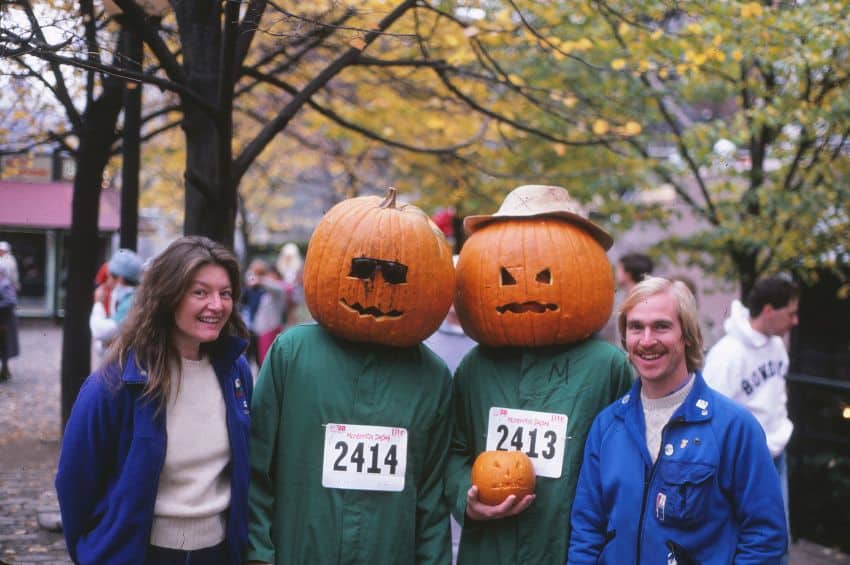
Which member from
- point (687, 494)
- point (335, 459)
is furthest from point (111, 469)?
point (687, 494)

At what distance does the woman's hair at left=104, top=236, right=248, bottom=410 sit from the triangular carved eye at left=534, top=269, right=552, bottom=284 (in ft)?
3.96

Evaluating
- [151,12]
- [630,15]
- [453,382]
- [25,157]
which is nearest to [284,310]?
[25,157]

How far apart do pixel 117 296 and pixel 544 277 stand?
515cm

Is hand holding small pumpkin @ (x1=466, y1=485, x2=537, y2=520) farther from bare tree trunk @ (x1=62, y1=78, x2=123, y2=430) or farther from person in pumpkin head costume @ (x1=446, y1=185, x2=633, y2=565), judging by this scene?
bare tree trunk @ (x1=62, y1=78, x2=123, y2=430)

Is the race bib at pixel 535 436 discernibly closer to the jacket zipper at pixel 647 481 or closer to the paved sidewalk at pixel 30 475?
the jacket zipper at pixel 647 481

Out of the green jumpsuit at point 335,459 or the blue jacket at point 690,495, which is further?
the green jumpsuit at point 335,459

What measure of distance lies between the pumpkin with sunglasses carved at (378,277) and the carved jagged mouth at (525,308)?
0.24 metres

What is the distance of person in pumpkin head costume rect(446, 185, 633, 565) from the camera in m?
3.30

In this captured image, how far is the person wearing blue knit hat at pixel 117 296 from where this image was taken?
23.5ft

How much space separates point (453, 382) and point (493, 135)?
8479mm

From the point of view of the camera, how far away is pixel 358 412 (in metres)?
3.27

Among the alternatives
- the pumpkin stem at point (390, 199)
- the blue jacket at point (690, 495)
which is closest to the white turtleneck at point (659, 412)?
the blue jacket at point (690, 495)

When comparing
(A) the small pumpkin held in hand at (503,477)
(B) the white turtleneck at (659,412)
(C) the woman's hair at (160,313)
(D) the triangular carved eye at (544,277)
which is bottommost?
(A) the small pumpkin held in hand at (503,477)

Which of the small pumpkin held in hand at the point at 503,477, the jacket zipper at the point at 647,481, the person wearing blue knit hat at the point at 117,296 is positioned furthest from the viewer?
the person wearing blue knit hat at the point at 117,296
